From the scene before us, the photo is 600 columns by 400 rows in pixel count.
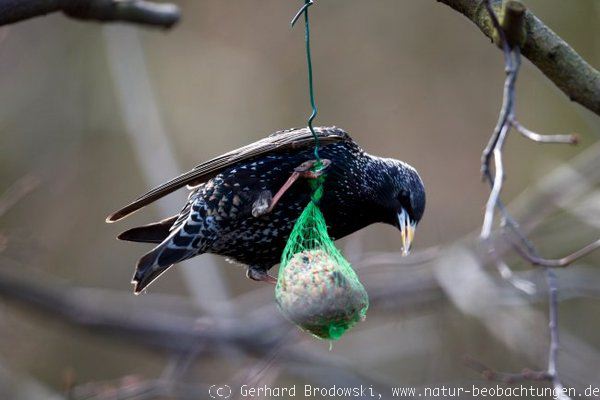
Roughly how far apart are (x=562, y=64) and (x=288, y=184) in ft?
4.15

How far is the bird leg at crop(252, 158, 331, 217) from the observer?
352 cm

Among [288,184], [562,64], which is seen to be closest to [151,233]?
[288,184]

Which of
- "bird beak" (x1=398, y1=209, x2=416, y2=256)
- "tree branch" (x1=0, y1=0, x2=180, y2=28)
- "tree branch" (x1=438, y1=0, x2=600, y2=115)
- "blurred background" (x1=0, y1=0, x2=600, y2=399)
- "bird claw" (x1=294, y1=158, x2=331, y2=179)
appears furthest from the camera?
"blurred background" (x1=0, y1=0, x2=600, y2=399)

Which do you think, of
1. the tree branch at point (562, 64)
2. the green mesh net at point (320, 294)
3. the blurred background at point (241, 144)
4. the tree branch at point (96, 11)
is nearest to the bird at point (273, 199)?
the green mesh net at point (320, 294)

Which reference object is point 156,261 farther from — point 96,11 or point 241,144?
point 241,144

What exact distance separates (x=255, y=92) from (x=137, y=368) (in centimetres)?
348

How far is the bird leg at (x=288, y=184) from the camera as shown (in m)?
3.52

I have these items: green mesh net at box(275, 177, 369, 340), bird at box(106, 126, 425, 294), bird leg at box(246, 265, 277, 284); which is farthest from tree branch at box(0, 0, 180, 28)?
green mesh net at box(275, 177, 369, 340)

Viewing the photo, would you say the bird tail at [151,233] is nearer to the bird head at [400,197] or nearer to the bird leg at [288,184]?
the bird leg at [288,184]

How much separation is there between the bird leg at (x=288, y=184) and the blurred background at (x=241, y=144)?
2.29 meters

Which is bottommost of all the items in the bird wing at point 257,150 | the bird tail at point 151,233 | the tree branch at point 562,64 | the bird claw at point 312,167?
the bird tail at point 151,233

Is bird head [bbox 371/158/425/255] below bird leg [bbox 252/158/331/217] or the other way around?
below

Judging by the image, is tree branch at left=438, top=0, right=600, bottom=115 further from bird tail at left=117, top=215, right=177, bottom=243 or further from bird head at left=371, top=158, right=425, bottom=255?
bird tail at left=117, top=215, right=177, bottom=243

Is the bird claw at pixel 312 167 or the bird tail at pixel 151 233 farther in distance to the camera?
the bird tail at pixel 151 233
